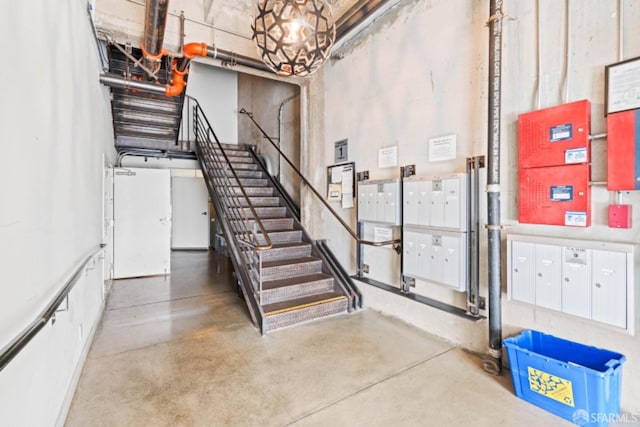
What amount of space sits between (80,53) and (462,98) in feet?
10.2

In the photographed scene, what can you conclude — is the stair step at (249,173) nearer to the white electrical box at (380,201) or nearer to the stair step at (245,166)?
the stair step at (245,166)

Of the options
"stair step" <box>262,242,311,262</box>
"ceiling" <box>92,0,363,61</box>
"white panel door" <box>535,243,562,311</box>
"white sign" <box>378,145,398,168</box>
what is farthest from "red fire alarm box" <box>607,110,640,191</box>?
"stair step" <box>262,242,311,262</box>

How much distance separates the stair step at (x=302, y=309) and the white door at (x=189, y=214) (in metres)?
5.90

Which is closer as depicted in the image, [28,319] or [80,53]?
[28,319]

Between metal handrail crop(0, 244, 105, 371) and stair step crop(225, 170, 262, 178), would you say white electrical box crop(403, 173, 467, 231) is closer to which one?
metal handrail crop(0, 244, 105, 371)

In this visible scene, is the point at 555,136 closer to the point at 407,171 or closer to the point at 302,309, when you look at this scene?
the point at 407,171

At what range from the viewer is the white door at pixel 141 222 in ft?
16.8

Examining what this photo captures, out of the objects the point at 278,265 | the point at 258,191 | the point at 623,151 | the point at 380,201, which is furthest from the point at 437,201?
the point at 258,191

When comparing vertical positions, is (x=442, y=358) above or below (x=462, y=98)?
below

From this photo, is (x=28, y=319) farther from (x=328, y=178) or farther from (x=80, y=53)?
(x=328, y=178)

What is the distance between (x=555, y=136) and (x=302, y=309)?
2627 millimetres

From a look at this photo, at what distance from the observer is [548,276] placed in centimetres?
202

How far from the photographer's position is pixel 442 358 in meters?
2.51

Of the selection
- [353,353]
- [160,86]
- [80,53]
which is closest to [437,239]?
[353,353]
